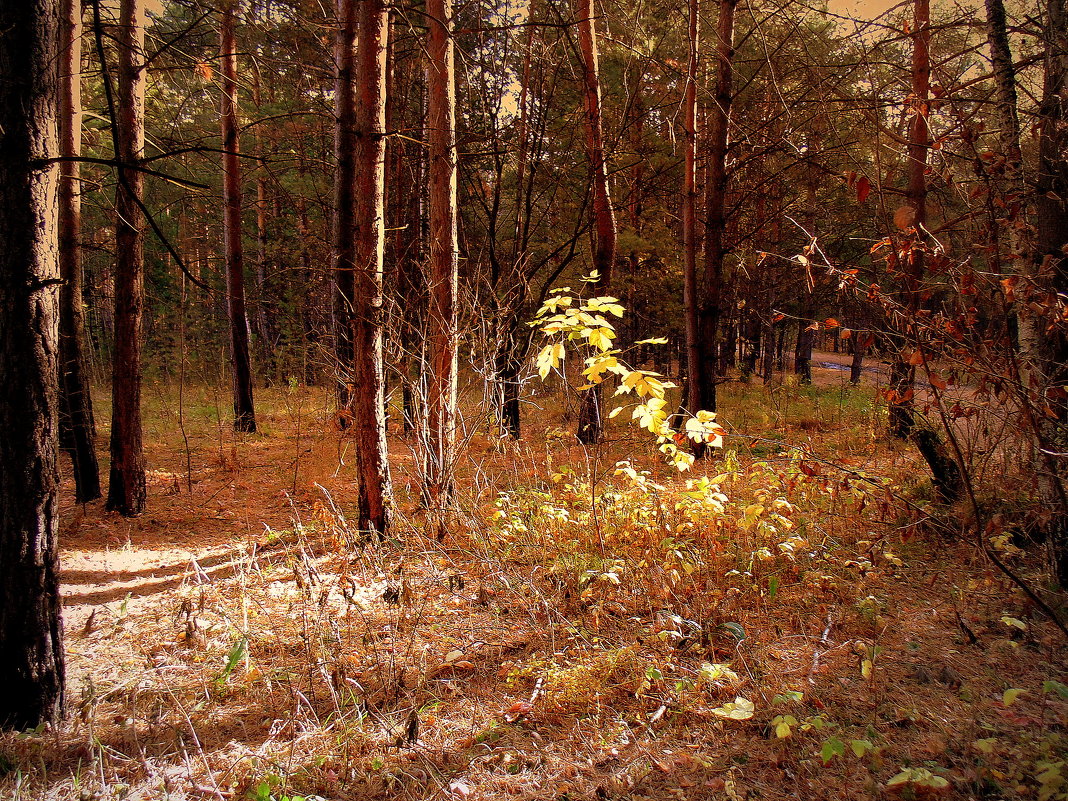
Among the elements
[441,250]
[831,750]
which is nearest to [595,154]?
[441,250]

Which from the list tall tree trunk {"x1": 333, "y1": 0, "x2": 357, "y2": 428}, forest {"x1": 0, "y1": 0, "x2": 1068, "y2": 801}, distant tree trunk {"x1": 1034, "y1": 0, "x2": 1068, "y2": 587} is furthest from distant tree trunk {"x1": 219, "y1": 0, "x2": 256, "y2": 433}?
distant tree trunk {"x1": 1034, "y1": 0, "x2": 1068, "y2": 587}

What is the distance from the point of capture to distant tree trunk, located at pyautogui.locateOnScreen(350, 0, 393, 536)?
200 inches

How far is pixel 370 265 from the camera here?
5152 millimetres

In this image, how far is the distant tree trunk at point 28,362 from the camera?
2549 millimetres

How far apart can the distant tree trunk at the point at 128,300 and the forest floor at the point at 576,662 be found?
26.9 inches

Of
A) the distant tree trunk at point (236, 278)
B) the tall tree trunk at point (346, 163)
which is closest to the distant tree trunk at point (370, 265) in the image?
the tall tree trunk at point (346, 163)

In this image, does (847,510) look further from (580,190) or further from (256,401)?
(256,401)

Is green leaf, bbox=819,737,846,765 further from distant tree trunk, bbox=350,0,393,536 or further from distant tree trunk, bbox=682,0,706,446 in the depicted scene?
distant tree trunk, bbox=682,0,706,446

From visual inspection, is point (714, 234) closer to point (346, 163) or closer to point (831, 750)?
point (346, 163)

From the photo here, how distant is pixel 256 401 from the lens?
14.5 meters

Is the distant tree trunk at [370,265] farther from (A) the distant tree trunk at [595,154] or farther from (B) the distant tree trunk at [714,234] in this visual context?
(B) the distant tree trunk at [714,234]

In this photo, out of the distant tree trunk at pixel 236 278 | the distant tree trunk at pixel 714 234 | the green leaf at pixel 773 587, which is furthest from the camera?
the distant tree trunk at pixel 236 278

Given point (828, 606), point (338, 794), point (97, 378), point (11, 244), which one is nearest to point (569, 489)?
point (828, 606)

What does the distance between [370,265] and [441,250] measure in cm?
126
